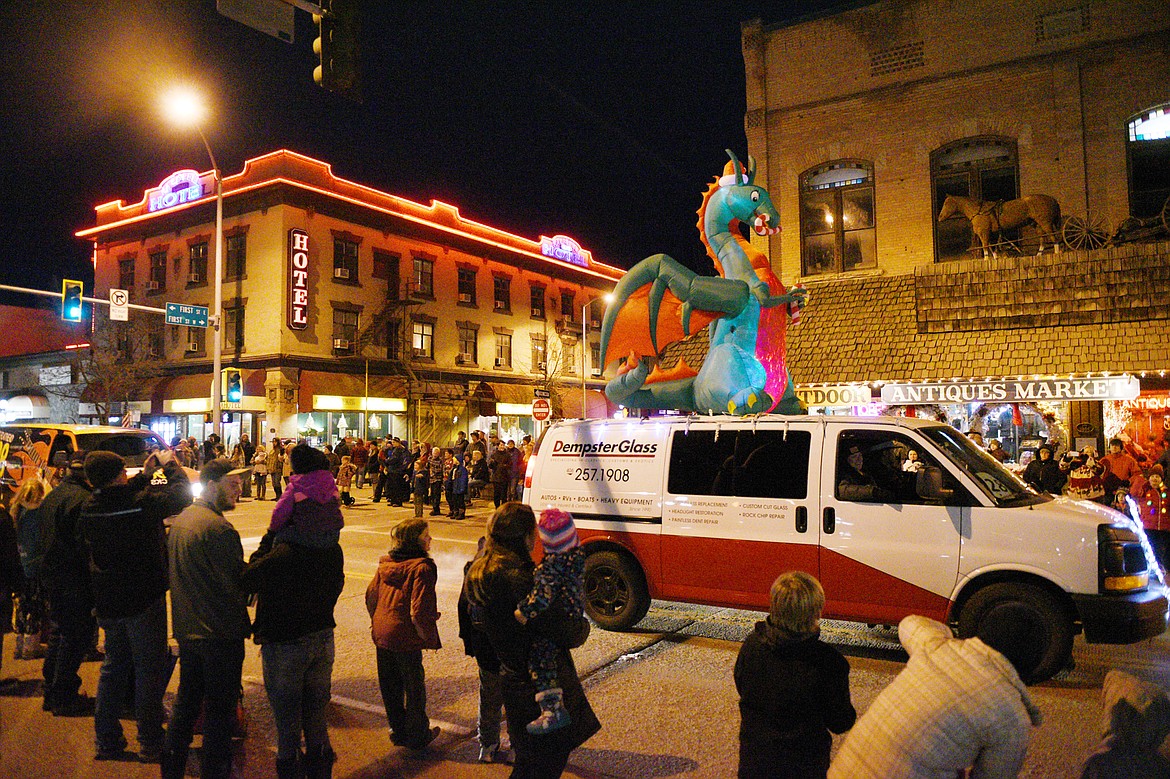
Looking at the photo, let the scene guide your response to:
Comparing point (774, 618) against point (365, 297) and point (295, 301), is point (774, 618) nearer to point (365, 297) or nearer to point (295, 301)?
point (295, 301)

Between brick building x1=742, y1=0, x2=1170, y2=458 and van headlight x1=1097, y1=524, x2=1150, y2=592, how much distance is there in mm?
8349

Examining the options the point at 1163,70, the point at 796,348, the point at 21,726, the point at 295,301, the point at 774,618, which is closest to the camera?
the point at 774,618

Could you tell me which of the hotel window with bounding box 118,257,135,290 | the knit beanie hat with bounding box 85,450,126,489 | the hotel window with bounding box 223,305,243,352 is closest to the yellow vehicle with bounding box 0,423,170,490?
the knit beanie hat with bounding box 85,450,126,489

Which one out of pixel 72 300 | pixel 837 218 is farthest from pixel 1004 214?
pixel 72 300

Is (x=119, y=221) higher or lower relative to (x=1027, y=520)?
higher

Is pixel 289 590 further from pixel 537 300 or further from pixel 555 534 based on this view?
pixel 537 300

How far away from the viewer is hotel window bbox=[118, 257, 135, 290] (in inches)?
1457

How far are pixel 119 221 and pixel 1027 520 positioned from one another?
1632 inches

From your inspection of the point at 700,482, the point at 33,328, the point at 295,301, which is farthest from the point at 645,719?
the point at 33,328

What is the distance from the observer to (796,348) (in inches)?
639

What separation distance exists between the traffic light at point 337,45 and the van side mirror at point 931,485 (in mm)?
6759

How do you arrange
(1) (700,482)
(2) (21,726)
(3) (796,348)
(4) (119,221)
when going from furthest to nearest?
(4) (119,221) → (3) (796,348) → (1) (700,482) → (2) (21,726)

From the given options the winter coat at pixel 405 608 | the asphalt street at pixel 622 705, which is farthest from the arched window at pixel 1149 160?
the winter coat at pixel 405 608

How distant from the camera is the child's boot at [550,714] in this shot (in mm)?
3510
